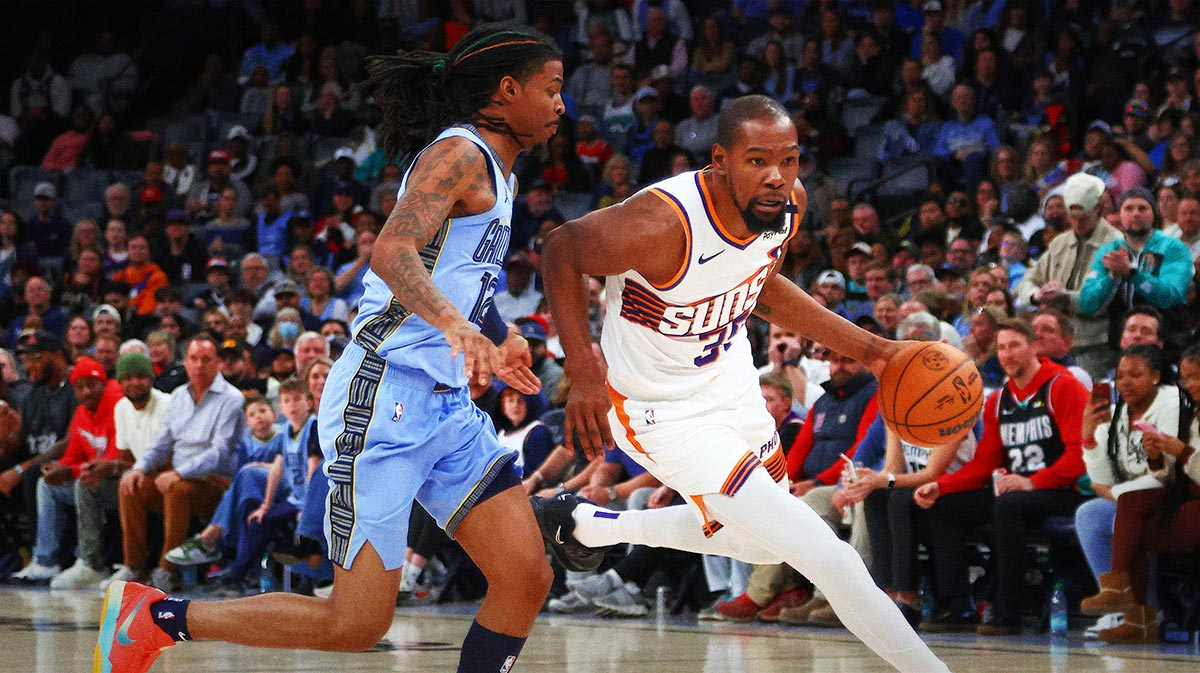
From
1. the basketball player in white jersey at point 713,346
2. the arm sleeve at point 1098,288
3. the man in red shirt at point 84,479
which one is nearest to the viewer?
the basketball player in white jersey at point 713,346

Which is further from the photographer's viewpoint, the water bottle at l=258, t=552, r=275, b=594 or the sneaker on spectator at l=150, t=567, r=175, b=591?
the sneaker on spectator at l=150, t=567, r=175, b=591

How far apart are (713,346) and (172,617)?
1.72 metres

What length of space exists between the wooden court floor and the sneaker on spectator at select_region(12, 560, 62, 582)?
9.69ft

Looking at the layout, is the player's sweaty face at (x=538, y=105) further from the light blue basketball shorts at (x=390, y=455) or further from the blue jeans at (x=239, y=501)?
the blue jeans at (x=239, y=501)

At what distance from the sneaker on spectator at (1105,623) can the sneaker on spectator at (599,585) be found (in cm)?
259

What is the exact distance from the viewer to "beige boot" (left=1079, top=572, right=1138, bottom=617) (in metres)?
6.93

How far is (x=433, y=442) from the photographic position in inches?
156

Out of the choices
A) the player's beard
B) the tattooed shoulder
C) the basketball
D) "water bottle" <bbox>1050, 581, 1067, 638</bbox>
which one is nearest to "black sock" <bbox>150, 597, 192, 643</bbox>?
the tattooed shoulder

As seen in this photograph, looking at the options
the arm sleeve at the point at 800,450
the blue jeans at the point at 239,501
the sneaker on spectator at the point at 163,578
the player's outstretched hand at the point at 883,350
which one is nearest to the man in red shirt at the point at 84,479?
the sneaker on spectator at the point at 163,578

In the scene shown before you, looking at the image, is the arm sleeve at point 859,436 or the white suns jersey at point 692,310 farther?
the arm sleeve at point 859,436

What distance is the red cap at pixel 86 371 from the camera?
11172 millimetres

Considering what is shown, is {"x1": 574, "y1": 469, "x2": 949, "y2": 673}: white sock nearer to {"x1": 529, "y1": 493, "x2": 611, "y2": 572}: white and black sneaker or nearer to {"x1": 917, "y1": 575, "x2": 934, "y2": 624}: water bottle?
{"x1": 529, "y1": 493, "x2": 611, "y2": 572}: white and black sneaker

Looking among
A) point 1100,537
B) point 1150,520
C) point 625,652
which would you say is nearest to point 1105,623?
point 1100,537

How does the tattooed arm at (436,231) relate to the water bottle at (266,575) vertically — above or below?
above
